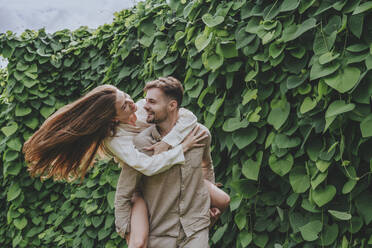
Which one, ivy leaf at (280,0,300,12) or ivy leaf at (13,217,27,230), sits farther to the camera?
ivy leaf at (13,217,27,230)

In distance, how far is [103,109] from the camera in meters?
1.68

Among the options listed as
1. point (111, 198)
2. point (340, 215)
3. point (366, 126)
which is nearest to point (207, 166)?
point (340, 215)

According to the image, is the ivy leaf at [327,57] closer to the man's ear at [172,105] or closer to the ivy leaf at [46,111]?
the man's ear at [172,105]

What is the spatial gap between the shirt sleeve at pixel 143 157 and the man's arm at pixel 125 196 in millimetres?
82

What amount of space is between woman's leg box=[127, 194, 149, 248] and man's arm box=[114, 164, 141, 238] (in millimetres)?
30

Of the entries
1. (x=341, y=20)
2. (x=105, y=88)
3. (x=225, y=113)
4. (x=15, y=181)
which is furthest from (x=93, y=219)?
(x=341, y=20)

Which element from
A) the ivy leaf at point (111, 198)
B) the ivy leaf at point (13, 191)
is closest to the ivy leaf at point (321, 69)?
the ivy leaf at point (111, 198)

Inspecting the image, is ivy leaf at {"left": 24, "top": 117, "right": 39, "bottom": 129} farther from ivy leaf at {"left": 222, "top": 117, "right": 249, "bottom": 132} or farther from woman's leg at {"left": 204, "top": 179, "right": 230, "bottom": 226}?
woman's leg at {"left": 204, "top": 179, "right": 230, "bottom": 226}

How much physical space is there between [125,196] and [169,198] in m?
0.19

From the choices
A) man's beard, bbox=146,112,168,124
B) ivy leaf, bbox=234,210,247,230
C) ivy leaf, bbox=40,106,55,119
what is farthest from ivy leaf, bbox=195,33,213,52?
ivy leaf, bbox=40,106,55,119

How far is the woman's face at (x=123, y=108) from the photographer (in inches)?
67.1

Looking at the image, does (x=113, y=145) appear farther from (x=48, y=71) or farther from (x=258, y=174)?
(x=48, y=71)

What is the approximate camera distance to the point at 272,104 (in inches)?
79.1

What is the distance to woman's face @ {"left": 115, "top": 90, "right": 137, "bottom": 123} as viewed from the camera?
171cm
